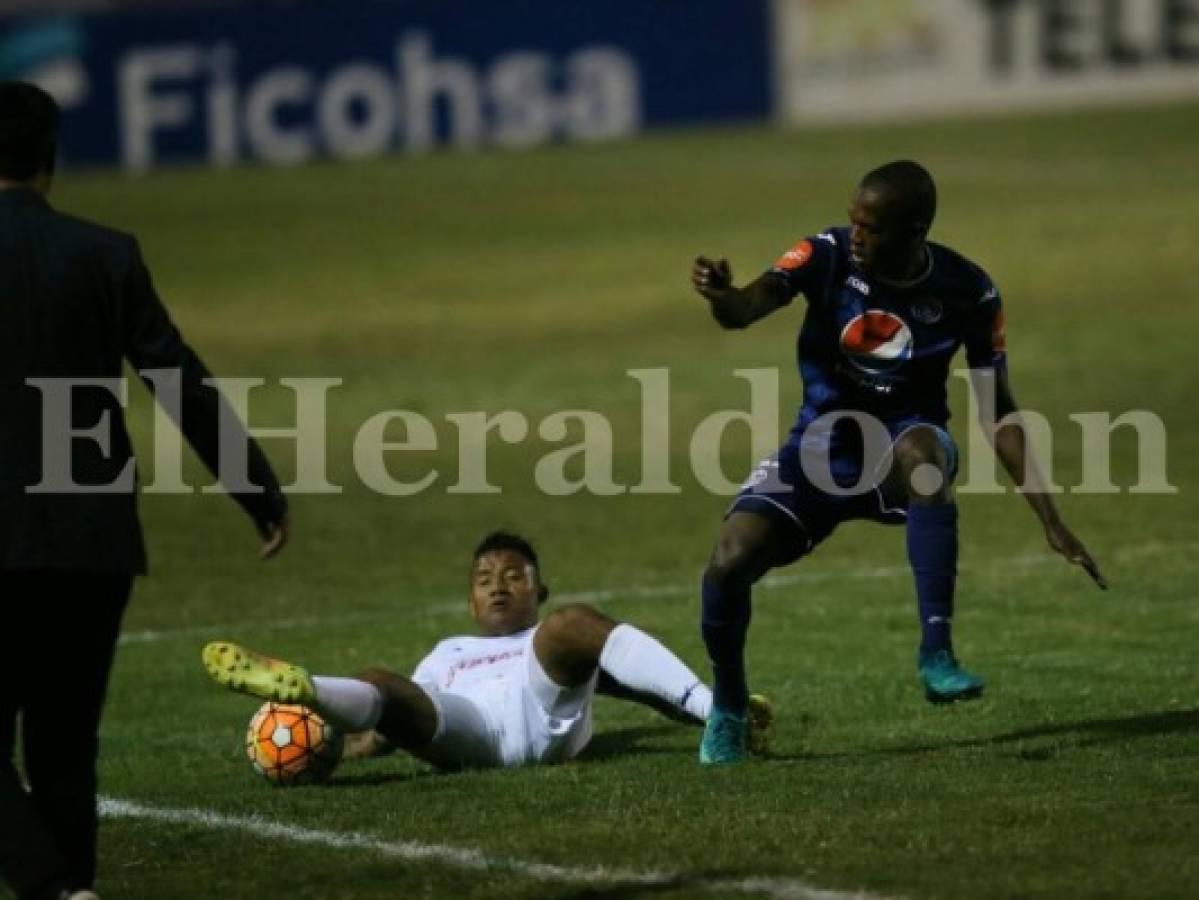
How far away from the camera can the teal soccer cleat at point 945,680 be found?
873cm

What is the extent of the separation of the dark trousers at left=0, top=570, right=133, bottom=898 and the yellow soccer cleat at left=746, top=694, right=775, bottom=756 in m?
2.86

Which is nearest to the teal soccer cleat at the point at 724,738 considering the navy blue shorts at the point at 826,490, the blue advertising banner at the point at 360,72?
the navy blue shorts at the point at 826,490

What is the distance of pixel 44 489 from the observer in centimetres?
666

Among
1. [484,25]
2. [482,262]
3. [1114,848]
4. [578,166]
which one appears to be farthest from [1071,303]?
[1114,848]

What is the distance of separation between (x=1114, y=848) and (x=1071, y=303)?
2072 centimetres

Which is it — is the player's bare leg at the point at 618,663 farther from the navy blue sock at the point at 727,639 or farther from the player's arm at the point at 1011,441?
the player's arm at the point at 1011,441

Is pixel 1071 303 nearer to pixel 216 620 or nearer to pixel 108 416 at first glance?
pixel 216 620

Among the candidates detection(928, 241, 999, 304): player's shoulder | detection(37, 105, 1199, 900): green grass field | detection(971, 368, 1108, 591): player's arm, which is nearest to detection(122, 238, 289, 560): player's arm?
detection(37, 105, 1199, 900): green grass field

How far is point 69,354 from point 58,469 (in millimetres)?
288

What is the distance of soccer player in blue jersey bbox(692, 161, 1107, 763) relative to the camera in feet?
29.4

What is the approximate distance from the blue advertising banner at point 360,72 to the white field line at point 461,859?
3422cm

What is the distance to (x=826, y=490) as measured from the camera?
9125mm

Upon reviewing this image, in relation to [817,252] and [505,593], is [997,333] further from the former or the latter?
[505,593]

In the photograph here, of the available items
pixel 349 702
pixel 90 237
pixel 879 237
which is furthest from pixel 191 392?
pixel 879 237
